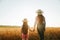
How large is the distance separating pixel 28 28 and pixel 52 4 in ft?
2.08

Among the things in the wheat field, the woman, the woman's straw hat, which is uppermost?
the woman's straw hat

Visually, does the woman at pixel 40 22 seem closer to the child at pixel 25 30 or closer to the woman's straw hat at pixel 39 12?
the woman's straw hat at pixel 39 12

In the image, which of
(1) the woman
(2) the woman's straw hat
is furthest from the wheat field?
(2) the woman's straw hat

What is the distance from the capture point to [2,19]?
104 inches

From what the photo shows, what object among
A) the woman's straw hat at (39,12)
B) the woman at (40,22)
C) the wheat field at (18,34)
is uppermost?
the woman's straw hat at (39,12)

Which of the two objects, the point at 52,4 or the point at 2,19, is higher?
the point at 52,4

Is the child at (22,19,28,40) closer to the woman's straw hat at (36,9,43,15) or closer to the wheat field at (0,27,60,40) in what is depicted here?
the wheat field at (0,27,60,40)

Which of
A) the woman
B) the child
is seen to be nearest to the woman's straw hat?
the woman

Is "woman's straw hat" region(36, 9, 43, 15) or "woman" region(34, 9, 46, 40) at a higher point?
"woman's straw hat" region(36, 9, 43, 15)

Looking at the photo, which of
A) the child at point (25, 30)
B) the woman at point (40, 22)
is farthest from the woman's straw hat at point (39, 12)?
the child at point (25, 30)

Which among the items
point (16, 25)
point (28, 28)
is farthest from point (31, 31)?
point (16, 25)

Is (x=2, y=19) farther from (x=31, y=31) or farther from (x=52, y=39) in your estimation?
(x=52, y=39)

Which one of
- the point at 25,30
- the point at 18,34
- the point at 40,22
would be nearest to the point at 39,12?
the point at 40,22

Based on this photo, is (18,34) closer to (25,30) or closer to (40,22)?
(25,30)
